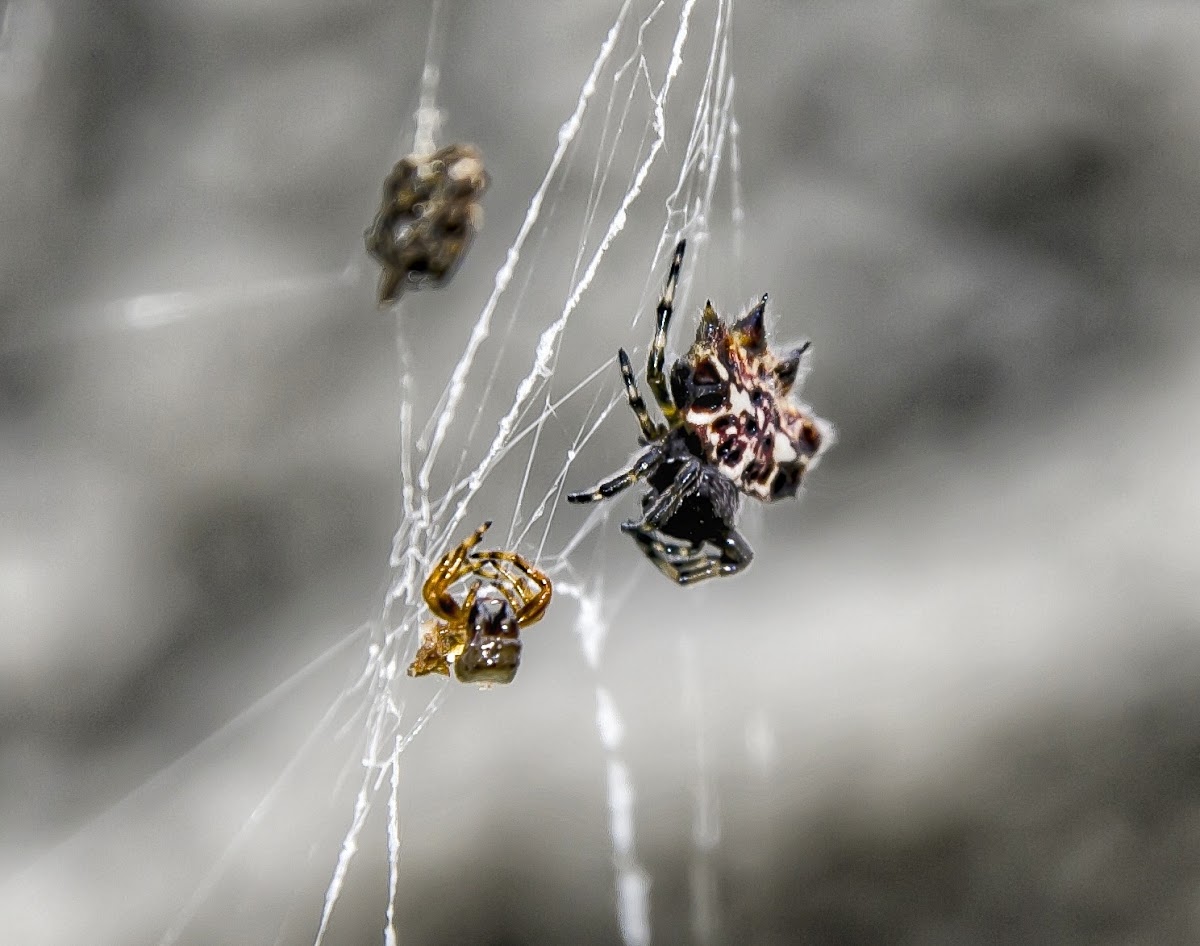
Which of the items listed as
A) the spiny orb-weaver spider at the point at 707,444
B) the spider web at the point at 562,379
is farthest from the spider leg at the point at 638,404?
the spider web at the point at 562,379

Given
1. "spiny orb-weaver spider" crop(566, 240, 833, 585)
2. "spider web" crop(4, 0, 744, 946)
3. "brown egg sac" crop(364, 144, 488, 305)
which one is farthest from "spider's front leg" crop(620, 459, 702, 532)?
"spider web" crop(4, 0, 744, 946)

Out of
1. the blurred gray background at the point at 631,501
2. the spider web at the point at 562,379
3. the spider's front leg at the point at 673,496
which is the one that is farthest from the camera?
the blurred gray background at the point at 631,501

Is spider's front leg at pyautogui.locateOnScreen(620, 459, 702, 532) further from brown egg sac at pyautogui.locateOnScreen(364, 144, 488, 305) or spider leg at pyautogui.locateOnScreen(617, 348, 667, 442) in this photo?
brown egg sac at pyautogui.locateOnScreen(364, 144, 488, 305)

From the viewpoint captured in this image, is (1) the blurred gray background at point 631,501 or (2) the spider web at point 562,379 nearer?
(2) the spider web at point 562,379

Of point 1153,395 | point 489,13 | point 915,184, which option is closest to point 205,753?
point 489,13

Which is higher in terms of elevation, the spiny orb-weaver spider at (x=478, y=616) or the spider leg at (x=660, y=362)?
the spider leg at (x=660, y=362)

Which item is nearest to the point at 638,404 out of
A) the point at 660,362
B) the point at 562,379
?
the point at 660,362

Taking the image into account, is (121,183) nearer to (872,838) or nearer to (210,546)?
(210,546)

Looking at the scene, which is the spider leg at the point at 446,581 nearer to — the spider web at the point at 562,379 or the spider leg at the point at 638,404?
the spider leg at the point at 638,404

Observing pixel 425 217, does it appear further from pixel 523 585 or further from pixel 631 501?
pixel 631 501
